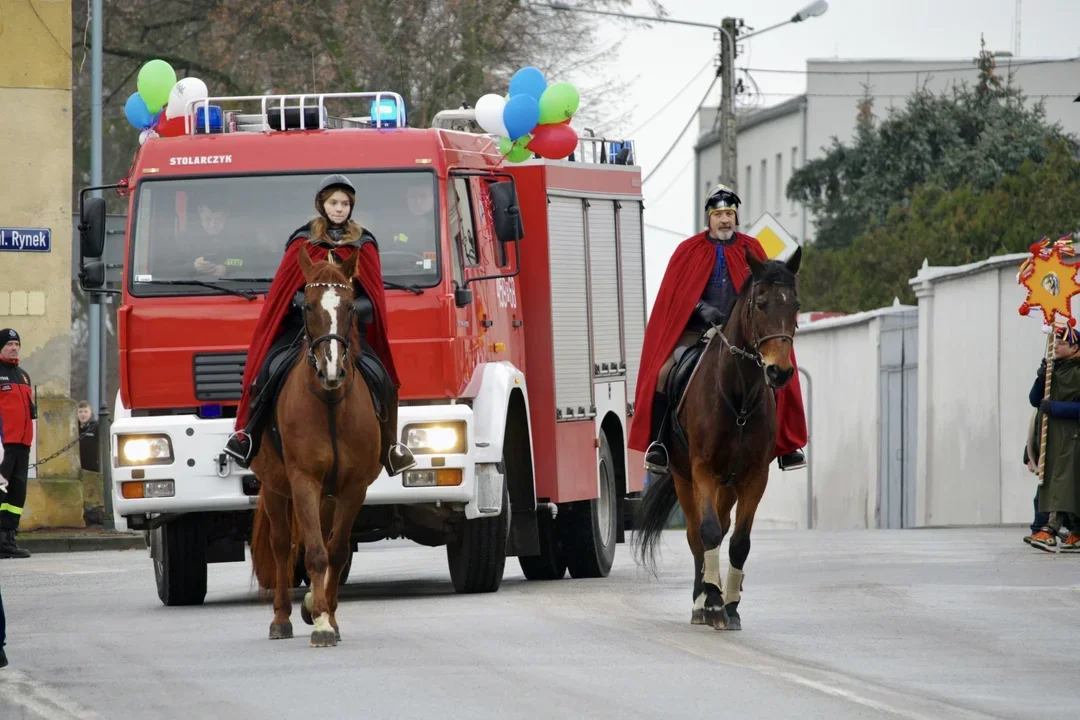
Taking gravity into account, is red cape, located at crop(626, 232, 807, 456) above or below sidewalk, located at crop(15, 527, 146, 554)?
above

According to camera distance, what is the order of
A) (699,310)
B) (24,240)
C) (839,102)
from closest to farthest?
(699,310) < (24,240) < (839,102)

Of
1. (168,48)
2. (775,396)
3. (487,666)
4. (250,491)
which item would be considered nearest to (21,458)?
(250,491)

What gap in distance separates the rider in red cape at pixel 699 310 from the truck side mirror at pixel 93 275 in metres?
3.93

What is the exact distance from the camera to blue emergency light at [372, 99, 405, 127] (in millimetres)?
15758

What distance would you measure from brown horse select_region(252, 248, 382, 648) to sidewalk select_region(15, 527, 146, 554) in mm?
13166

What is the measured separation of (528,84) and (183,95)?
2557 mm

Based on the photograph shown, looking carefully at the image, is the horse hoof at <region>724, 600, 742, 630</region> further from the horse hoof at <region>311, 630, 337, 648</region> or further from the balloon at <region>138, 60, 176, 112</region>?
the balloon at <region>138, 60, 176, 112</region>

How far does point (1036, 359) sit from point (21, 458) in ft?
41.5

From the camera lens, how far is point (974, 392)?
30.9 meters

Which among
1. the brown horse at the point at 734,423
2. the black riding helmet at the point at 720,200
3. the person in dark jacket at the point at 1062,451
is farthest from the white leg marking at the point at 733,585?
the person in dark jacket at the point at 1062,451

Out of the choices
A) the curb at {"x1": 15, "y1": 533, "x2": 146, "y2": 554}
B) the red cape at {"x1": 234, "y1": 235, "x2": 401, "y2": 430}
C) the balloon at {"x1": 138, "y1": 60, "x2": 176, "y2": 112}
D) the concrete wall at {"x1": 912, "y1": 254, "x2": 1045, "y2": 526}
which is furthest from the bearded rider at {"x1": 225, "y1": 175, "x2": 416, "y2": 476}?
the concrete wall at {"x1": 912, "y1": 254, "x2": 1045, "y2": 526}

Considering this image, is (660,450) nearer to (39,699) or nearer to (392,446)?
(392,446)

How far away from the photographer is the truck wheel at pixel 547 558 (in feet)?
58.1

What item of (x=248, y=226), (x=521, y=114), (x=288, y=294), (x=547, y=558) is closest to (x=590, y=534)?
(x=547, y=558)
